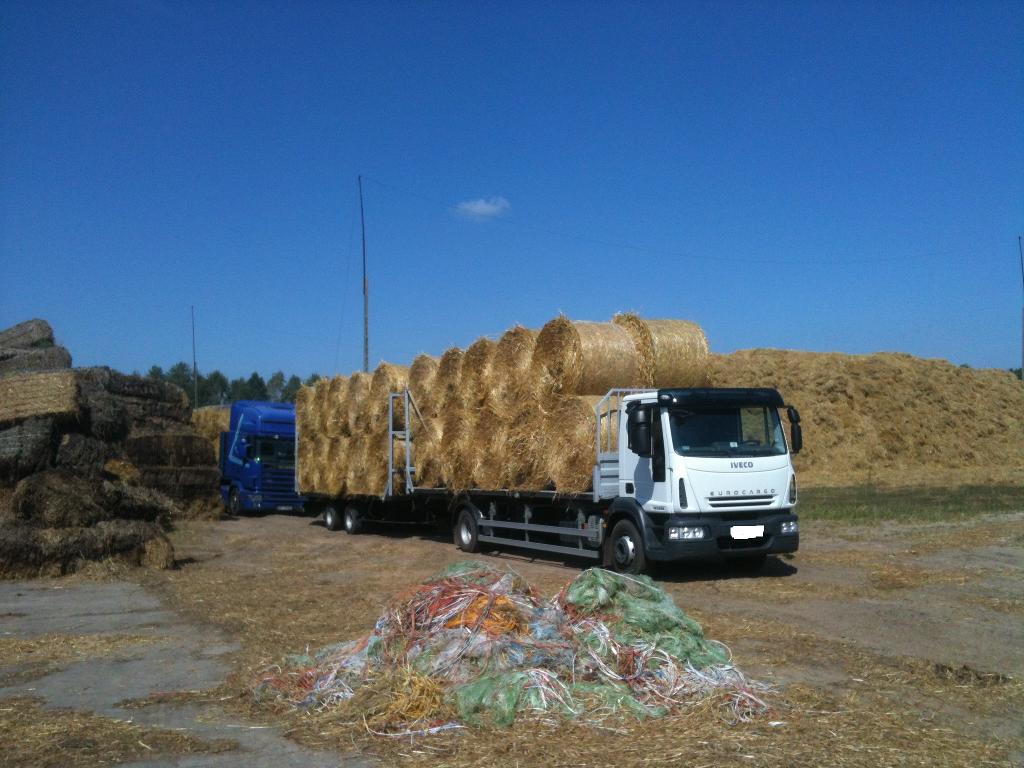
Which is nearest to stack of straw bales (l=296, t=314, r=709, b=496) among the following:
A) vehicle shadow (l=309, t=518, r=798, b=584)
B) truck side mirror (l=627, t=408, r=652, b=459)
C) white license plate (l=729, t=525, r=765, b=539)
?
truck side mirror (l=627, t=408, r=652, b=459)

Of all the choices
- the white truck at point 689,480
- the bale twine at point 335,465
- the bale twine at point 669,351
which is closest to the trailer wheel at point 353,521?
the bale twine at point 335,465

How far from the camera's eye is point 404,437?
18.4 meters

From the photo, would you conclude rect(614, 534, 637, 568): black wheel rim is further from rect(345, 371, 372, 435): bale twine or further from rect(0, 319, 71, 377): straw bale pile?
rect(0, 319, 71, 377): straw bale pile

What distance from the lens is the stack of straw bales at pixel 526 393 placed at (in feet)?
44.0

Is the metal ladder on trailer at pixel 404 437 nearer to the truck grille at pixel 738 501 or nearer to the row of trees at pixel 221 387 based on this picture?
the truck grille at pixel 738 501

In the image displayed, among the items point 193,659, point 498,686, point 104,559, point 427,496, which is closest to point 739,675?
point 498,686

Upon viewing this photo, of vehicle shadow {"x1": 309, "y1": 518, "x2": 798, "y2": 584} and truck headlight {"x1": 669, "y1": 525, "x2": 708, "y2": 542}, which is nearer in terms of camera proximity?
truck headlight {"x1": 669, "y1": 525, "x2": 708, "y2": 542}

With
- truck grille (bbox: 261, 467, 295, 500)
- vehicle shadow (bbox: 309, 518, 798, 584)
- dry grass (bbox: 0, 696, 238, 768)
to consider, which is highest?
truck grille (bbox: 261, 467, 295, 500)

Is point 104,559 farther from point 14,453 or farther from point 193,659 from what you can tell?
point 193,659

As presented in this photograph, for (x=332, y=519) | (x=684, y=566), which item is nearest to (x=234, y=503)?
(x=332, y=519)

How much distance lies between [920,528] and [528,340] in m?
7.62

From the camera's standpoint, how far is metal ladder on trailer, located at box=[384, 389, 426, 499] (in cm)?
1789

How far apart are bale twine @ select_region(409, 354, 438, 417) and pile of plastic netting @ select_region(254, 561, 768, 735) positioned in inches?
405

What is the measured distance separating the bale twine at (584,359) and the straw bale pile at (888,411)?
2082 centimetres
